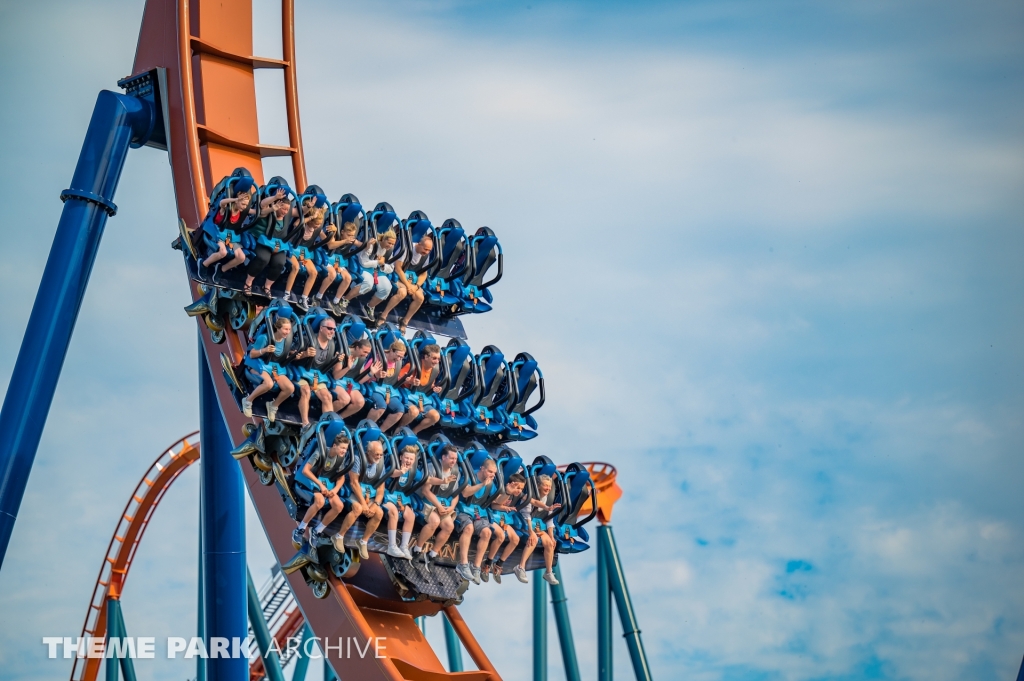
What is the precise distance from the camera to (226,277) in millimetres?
9469

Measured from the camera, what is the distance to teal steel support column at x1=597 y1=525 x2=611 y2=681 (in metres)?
11.9

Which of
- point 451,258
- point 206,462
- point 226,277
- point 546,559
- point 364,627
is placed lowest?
point 364,627

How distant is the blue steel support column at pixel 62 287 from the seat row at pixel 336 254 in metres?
0.92

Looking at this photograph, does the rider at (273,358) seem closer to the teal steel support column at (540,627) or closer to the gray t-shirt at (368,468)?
the gray t-shirt at (368,468)

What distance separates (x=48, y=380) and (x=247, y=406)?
1.82 m

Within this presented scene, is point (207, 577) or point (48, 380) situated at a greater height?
point (48, 380)

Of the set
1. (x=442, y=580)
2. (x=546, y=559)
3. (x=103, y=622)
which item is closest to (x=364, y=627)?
(x=442, y=580)

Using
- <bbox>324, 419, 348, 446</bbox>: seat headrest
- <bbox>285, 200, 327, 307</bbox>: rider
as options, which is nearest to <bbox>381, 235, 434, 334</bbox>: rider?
<bbox>285, 200, 327, 307</bbox>: rider

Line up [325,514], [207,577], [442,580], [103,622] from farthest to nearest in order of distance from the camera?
[103,622] < [207,577] < [442,580] < [325,514]

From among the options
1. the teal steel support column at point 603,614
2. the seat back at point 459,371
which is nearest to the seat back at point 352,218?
the seat back at point 459,371

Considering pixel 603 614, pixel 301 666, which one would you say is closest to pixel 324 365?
pixel 603 614

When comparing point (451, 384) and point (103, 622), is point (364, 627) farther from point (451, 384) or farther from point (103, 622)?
point (103, 622)

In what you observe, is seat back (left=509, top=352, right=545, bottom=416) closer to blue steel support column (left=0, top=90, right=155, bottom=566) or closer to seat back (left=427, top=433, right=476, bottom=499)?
seat back (left=427, top=433, right=476, bottom=499)

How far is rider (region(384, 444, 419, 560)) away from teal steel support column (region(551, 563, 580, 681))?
421 cm
